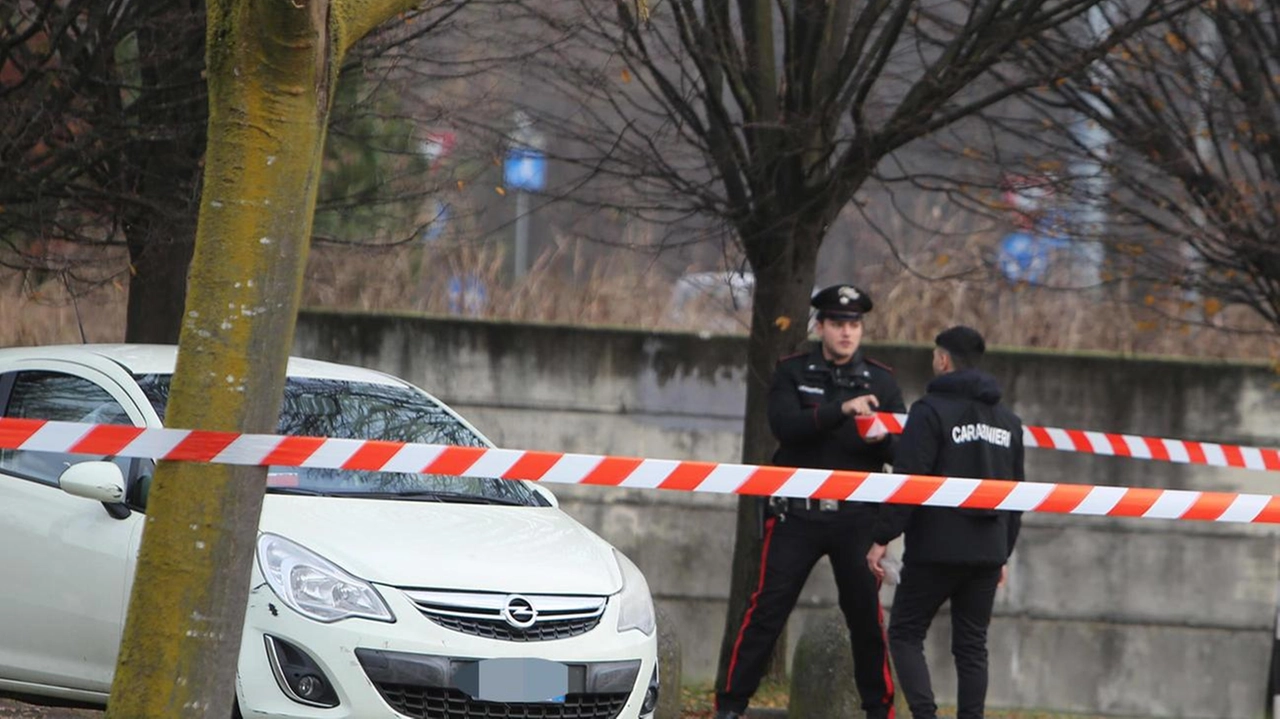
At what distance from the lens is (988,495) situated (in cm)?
629

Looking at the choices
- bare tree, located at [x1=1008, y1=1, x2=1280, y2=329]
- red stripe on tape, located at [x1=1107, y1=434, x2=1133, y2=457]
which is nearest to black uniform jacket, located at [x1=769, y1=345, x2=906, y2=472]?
red stripe on tape, located at [x1=1107, y1=434, x2=1133, y2=457]

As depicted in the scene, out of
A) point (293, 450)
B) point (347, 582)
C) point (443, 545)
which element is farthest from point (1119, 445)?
point (293, 450)

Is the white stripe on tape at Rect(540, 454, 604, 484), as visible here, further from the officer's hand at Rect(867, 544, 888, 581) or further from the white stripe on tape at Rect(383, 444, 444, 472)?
the officer's hand at Rect(867, 544, 888, 581)

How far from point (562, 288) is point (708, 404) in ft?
5.46

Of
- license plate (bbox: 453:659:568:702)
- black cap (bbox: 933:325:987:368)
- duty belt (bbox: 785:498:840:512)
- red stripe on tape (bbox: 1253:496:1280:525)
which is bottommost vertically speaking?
license plate (bbox: 453:659:568:702)

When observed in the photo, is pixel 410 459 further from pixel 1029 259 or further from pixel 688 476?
pixel 1029 259

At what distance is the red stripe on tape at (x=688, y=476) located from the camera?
617cm

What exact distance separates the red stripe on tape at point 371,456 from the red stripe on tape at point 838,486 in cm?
168

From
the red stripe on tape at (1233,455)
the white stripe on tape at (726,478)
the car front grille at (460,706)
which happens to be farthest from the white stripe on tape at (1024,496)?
the red stripe on tape at (1233,455)

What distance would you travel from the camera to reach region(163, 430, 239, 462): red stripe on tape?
4594 mm

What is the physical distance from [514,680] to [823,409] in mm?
2219

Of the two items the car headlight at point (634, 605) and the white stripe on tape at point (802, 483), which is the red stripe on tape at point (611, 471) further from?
the white stripe on tape at point (802, 483)

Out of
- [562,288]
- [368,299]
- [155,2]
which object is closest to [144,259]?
[155,2]

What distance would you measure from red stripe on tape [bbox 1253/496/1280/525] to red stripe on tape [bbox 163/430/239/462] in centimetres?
Result: 400
